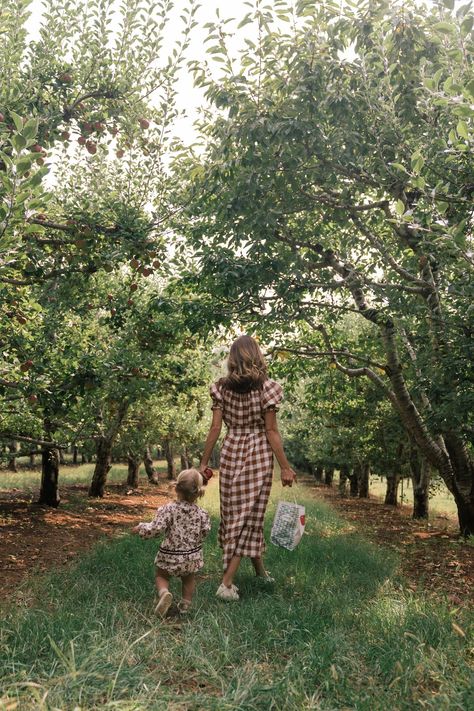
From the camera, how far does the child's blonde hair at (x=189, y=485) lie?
15.3 ft

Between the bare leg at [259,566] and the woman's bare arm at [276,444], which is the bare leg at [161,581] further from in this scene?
the woman's bare arm at [276,444]

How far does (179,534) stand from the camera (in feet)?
15.3

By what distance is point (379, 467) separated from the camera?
23.9 metres

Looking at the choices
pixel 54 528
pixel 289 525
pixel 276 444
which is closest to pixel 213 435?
pixel 276 444

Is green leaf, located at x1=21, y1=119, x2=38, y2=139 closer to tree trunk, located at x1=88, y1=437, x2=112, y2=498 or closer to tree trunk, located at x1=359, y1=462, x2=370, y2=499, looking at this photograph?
tree trunk, located at x1=88, y1=437, x2=112, y2=498

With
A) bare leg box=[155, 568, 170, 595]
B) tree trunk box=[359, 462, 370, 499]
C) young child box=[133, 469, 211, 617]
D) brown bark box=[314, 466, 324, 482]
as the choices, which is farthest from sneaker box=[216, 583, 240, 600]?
brown bark box=[314, 466, 324, 482]

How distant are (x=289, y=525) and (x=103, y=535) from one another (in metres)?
6.29

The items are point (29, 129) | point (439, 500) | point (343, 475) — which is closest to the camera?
point (29, 129)

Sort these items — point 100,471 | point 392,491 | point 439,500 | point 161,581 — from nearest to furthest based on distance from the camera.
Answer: point 161,581, point 100,471, point 392,491, point 439,500

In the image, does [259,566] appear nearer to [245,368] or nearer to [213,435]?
[213,435]

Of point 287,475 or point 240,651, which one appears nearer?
point 240,651

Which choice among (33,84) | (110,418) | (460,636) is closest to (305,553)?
(460,636)

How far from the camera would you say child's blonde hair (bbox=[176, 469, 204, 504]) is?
4.66m

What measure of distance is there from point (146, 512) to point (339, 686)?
14.1 meters
